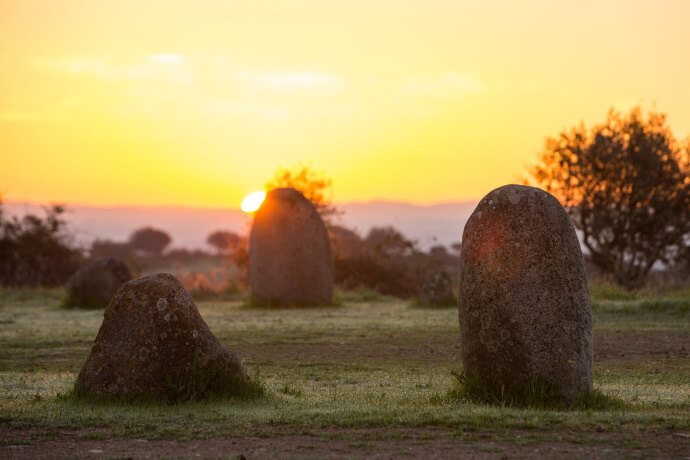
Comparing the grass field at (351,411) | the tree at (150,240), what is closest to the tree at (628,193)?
the grass field at (351,411)

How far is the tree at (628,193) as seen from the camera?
33.5 m

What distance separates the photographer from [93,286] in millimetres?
26688

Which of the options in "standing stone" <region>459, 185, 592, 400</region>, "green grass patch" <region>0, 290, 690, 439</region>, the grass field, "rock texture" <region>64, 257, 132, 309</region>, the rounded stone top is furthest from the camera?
"rock texture" <region>64, 257, 132, 309</region>

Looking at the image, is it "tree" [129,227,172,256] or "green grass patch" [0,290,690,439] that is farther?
"tree" [129,227,172,256]

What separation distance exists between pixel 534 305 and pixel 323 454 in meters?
2.91

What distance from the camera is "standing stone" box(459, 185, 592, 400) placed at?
31.7ft

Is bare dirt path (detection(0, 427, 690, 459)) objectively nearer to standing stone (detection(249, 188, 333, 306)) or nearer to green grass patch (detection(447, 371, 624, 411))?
green grass patch (detection(447, 371, 624, 411))

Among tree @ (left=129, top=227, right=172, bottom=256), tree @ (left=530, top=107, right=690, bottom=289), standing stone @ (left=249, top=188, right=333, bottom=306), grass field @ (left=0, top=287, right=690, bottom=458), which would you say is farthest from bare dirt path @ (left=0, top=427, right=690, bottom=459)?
tree @ (left=129, top=227, right=172, bottom=256)

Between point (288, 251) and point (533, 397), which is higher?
point (288, 251)

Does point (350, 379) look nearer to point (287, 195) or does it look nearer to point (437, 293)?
point (437, 293)

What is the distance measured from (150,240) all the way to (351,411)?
77.7m

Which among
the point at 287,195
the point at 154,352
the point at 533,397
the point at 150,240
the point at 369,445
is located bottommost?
the point at 369,445

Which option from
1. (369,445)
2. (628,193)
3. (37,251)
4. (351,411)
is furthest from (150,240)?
(369,445)

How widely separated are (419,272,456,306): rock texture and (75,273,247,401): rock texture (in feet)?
52.4
